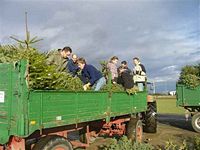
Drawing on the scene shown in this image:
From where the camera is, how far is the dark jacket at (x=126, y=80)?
9679mm

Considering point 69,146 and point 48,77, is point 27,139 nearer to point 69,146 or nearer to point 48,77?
point 69,146

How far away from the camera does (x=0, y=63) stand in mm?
5605

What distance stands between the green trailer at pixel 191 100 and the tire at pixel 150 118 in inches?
71.9

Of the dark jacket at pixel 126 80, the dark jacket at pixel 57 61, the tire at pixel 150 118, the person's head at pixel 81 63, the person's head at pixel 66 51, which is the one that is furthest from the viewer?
the tire at pixel 150 118

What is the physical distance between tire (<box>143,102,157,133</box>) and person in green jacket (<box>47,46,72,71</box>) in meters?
4.71

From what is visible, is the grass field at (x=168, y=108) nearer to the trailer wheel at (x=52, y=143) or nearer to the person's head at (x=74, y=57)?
the person's head at (x=74, y=57)

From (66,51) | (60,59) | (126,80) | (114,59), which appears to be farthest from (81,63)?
(114,59)

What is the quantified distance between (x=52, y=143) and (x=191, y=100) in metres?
8.56

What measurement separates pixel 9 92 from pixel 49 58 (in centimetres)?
125

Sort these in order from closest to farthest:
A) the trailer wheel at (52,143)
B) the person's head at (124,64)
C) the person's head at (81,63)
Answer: the trailer wheel at (52,143) < the person's head at (81,63) < the person's head at (124,64)

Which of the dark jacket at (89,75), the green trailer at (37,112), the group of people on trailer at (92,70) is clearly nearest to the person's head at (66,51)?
the group of people on trailer at (92,70)

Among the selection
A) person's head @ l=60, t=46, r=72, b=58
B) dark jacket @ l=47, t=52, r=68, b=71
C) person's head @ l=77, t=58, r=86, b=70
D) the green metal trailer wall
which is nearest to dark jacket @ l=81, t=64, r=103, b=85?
person's head @ l=77, t=58, r=86, b=70

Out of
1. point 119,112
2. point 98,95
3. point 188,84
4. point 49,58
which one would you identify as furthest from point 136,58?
point 49,58

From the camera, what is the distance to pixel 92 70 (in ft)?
28.0
